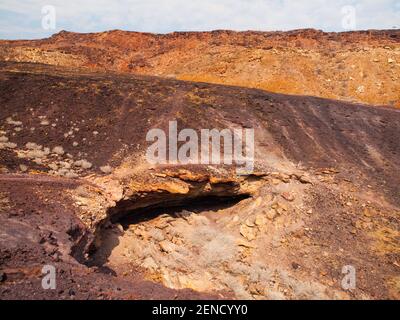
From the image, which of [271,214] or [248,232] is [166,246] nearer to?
[248,232]

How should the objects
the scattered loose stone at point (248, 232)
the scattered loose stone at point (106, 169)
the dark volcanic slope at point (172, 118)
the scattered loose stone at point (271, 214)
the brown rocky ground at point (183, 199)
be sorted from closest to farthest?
the brown rocky ground at point (183, 199) < the scattered loose stone at point (248, 232) < the scattered loose stone at point (106, 169) < the scattered loose stone at point (271, 214) < the dark volcanic slope at point (172, 118)

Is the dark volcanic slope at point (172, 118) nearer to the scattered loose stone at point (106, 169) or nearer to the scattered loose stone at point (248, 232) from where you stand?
the scattered loose stone at point (106, 169)

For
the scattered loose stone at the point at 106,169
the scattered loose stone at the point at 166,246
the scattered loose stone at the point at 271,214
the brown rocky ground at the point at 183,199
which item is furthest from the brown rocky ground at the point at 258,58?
the scattered loose stone at the point at 166,246

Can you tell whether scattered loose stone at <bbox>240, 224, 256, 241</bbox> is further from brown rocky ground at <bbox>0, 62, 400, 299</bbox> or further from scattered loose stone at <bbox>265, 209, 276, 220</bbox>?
scattered loose stone at <bbox>265, 209, 276, 220</bbox>

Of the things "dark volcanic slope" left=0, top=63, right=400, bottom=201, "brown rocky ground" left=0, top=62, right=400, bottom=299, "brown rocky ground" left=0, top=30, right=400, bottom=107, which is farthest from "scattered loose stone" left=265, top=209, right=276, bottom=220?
"brown rocky ground" left=0, top=30, right=400, bottom=107

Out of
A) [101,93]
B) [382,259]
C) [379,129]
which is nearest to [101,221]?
[101,93]

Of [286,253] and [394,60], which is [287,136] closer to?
[286,253]
